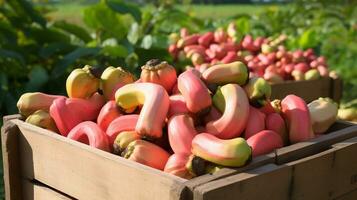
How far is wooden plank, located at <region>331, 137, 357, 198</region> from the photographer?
1.51 meters

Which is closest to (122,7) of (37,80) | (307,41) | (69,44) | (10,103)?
(69,44)

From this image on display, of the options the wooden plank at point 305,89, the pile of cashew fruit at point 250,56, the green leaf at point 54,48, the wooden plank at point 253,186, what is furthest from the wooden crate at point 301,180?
the green leaf at point 54,48

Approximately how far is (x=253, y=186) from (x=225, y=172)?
0.26 feet

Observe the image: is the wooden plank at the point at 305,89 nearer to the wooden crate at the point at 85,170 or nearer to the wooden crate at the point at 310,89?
the wooden crate at the point at 310,89

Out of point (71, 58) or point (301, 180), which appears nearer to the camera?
point (301, 180)

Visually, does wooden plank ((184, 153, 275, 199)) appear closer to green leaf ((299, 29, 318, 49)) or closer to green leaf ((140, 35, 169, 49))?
green leaf ((140, 35, 169, 49))

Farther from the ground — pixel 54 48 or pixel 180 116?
pixel 180 116

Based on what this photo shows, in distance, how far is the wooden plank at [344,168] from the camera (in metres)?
1.51

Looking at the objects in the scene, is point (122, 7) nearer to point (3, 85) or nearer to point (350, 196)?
point (3, 85)

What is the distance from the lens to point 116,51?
371 centimetres

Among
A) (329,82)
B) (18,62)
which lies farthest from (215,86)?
(18,62)

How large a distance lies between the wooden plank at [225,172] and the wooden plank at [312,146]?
0.04m

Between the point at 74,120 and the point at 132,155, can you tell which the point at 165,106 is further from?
the point at 74,120

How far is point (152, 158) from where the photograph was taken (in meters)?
1.39
